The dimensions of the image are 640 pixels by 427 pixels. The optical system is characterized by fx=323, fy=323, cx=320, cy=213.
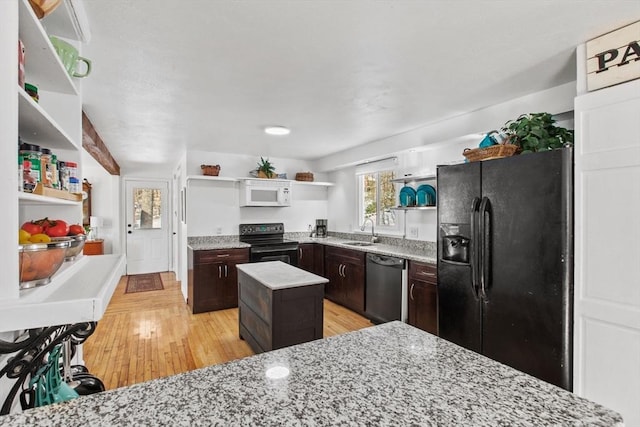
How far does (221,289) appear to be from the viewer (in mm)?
4410

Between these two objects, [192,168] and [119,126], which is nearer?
[119,126]

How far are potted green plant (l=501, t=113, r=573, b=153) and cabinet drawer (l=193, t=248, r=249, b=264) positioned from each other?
139 inches

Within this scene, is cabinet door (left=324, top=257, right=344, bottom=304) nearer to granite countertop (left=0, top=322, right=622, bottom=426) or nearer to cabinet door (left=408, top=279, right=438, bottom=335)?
cabinet door (left=408, top=279, right=438, bottom=335)

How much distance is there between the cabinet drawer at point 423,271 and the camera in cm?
308

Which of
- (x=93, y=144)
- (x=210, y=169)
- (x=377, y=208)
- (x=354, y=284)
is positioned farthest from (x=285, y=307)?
(x=93, y=144)

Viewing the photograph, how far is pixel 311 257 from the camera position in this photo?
507 centimetres

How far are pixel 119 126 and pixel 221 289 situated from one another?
7.66ft

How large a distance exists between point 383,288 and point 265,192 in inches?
93.7

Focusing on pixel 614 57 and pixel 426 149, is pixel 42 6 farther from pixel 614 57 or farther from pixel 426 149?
pixel 426 149

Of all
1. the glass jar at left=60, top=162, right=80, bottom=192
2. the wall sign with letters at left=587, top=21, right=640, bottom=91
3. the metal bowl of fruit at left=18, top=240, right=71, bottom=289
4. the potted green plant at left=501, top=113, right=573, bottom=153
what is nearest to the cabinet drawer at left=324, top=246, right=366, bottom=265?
the potted green plant at left=501, top=113, right=573, bottom=153

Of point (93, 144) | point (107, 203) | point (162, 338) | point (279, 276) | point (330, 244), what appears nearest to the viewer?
point (279, 276)

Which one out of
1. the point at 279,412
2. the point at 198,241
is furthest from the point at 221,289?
the point at 279,412

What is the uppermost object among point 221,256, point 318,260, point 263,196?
point 263,196

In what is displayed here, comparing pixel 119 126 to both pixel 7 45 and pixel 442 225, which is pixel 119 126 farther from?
pixel 442 225
